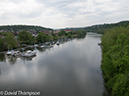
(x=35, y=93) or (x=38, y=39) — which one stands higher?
(x=38, y=39)

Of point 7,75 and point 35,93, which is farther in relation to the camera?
point 7,75

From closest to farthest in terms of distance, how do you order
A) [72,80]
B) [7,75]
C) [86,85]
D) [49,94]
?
[49,94] < [86,85] < [72,80] < [7,75]

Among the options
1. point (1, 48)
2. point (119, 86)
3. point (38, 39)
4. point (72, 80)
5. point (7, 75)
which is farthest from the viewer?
point (38, 39)

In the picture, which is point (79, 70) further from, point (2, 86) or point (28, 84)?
point (2, 86)

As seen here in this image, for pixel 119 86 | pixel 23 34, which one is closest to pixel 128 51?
pixel 119 86

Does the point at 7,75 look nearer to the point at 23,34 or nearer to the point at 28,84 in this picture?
the point at 28,84

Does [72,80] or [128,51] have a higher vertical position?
[128,51]

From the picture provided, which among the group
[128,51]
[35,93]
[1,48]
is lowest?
[35,93]

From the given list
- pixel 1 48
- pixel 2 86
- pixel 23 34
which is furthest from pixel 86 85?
pixel 23 34

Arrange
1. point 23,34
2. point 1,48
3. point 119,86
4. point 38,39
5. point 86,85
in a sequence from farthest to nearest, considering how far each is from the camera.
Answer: point 38,39, point 23,34, point 1,48, point 86,85, point 119,86
